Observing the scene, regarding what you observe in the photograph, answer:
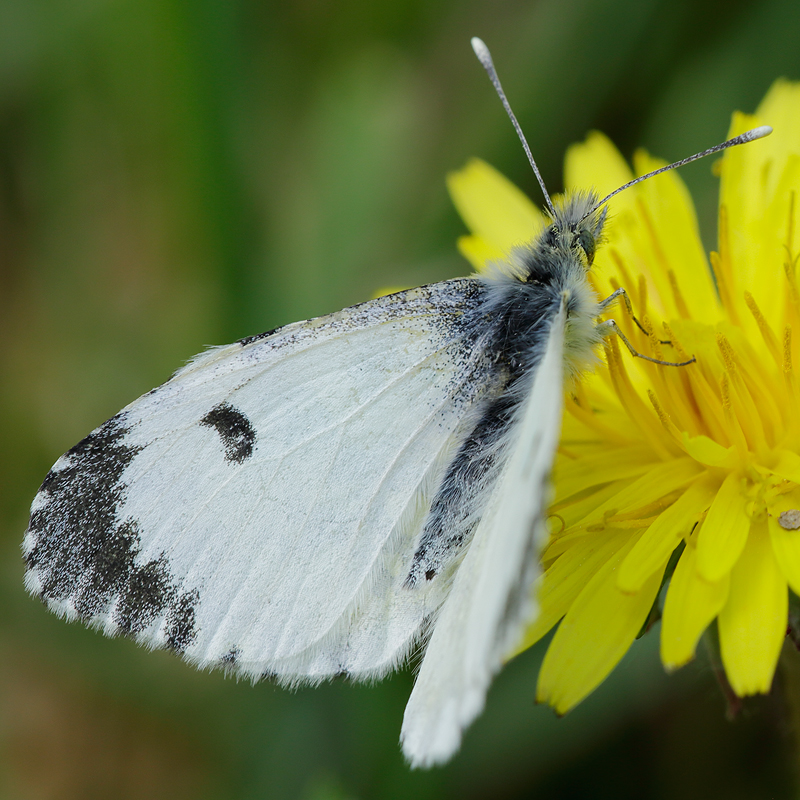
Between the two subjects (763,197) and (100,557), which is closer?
(100,557)

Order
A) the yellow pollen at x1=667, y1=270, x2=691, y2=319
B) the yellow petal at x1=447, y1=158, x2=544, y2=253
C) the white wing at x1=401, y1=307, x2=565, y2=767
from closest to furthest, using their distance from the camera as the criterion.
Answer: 1. the white wing at x1=401, y1=307, x2=565, y2=767
2. the yellow pollen at x1=667, y1=270, x2=691, y2=319
3. the yellow petal at x1=447, y1=158, x2=544, y2=253

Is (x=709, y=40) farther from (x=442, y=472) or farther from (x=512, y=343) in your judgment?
(x=442, y=472)

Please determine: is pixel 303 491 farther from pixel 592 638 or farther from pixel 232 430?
pixel 592 638

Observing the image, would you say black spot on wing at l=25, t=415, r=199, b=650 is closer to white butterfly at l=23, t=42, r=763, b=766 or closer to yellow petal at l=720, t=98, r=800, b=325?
white butterfly at l=23, t=42, r=763, b=766

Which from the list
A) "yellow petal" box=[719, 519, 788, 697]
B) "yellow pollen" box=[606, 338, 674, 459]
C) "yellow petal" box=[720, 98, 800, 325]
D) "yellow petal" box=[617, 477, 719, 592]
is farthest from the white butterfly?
"yellow petal" box=[720, 98, 800, 325]

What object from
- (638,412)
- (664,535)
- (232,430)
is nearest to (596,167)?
(638,412)

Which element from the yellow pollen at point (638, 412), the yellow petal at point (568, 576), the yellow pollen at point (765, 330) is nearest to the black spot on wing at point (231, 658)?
the yellow petal at point (568, 576)

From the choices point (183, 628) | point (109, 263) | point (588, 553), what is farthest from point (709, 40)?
point (183, 628)
